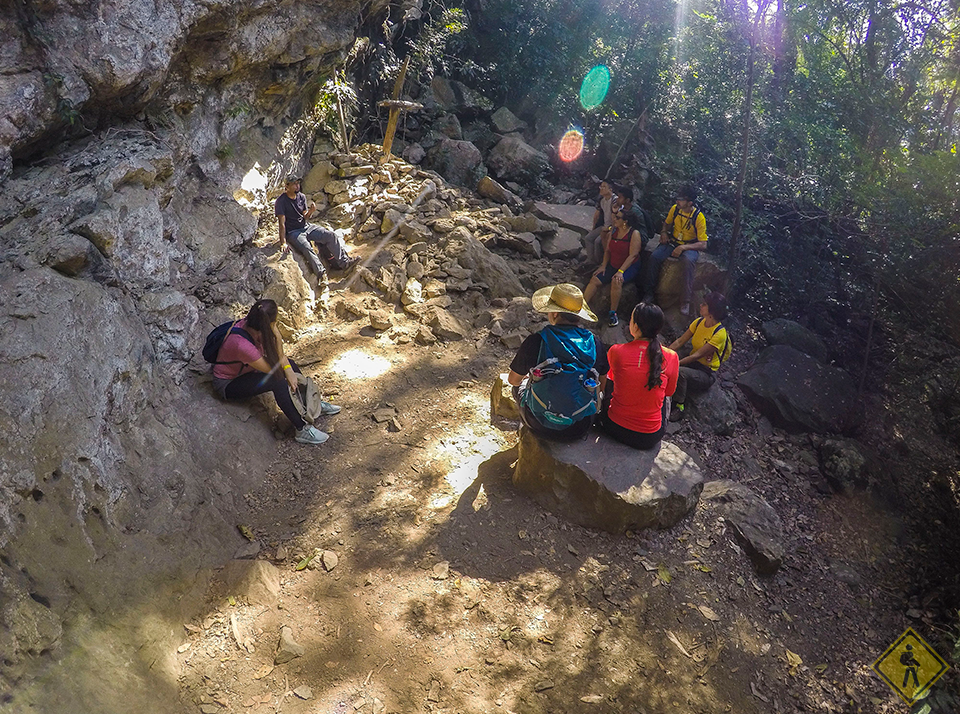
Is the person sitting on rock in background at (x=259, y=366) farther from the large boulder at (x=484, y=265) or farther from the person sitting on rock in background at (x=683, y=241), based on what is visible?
the person sitting on rock in background at (x=683, y=241)

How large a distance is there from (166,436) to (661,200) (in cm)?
823

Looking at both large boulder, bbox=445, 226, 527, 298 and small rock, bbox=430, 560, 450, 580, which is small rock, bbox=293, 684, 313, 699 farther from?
large boulder, bbox=445, 226, 527, 298

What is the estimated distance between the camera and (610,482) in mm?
3564

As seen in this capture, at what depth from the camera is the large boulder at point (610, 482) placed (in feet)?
11.7

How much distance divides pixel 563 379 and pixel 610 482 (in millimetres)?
745

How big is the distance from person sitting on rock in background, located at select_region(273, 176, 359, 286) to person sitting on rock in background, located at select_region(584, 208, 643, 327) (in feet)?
10.6

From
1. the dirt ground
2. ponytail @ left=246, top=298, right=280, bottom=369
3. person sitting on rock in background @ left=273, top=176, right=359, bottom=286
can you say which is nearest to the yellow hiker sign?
the dirt ground

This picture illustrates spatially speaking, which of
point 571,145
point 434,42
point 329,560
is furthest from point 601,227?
point 434,42

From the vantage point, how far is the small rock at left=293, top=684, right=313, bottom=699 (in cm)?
268

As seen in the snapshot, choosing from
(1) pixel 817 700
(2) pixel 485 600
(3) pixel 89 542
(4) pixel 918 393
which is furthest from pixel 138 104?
(4) pixel 918 393

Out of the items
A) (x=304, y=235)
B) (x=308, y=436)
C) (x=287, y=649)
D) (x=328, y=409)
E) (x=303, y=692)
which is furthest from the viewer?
(x=304, y=235)

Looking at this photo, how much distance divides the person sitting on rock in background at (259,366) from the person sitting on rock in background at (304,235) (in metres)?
2.51

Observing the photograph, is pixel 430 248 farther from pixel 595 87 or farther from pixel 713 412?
pixel 595 87

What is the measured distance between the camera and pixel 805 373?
6.36 meters
